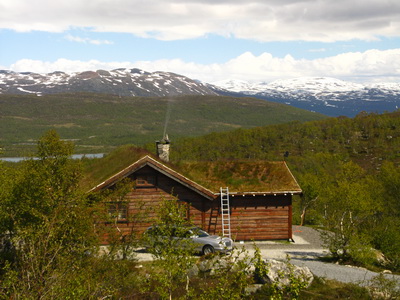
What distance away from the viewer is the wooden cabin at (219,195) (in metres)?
30.2

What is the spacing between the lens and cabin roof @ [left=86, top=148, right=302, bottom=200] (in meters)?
29.9

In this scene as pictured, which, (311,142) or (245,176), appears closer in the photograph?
(245,176)

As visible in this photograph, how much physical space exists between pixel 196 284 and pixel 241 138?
149 meters

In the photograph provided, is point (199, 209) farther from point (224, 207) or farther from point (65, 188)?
point (65, 188)

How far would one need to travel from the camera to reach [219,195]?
31.0m

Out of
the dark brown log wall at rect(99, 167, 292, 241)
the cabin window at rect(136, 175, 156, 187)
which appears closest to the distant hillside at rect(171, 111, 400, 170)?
the dark brown log wall at rect(99, 167, 292, 241)

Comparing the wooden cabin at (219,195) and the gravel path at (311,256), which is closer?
the gravel path at (311,256)

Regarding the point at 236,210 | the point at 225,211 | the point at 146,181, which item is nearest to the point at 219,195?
the point at 225,211

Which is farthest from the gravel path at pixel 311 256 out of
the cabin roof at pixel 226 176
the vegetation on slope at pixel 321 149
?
the vegetation on slope at pixel 321 149

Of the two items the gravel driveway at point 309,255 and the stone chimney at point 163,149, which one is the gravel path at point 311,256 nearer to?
the gravel driveway at point 309,255

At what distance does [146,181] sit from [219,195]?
506 cm

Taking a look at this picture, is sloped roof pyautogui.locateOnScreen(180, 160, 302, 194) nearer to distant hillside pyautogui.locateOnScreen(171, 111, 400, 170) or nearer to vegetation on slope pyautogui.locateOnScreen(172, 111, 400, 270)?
vegetation on slope pyautogui.locateOnScreen(172, 111, 400, 270)

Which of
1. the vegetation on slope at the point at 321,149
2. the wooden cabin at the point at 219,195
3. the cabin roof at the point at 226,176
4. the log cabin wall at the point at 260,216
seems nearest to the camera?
the cabin roof at the point at 226,176

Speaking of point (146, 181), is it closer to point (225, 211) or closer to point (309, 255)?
point (225, 211)
